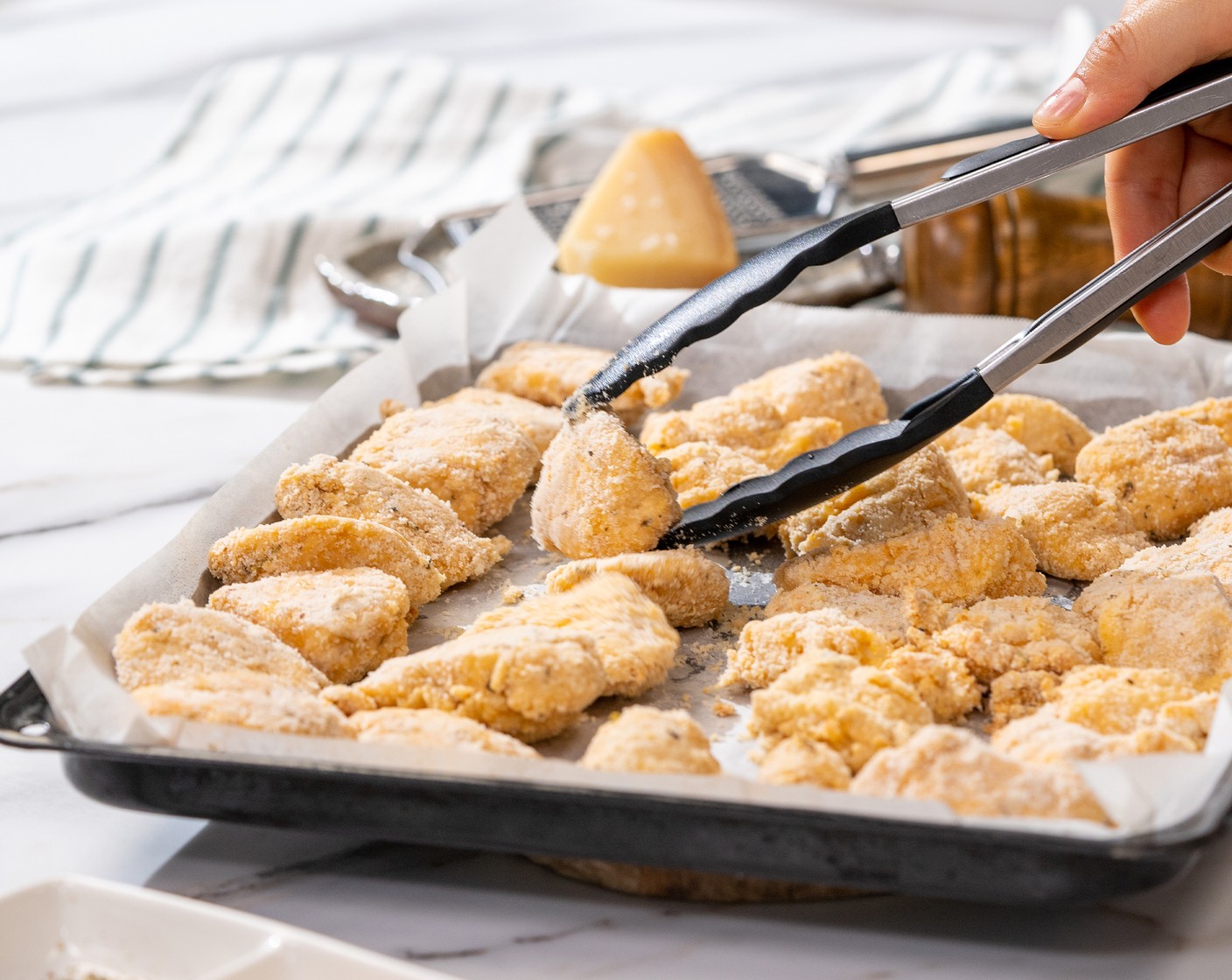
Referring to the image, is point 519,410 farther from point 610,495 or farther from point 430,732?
point 430,732

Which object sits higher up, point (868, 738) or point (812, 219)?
point (812, 219)

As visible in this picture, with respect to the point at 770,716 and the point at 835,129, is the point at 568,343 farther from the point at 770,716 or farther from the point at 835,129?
the point at 835,129

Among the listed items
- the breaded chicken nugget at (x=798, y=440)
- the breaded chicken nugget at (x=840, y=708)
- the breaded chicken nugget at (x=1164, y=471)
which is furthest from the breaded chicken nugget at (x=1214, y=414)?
the breaded chicken nugget at (x=840, y=708)

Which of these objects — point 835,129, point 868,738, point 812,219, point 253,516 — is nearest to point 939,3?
point 835,129

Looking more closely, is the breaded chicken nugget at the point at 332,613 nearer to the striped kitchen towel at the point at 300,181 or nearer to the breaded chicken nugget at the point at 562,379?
the breaded chicken nugget at the point at 562,379

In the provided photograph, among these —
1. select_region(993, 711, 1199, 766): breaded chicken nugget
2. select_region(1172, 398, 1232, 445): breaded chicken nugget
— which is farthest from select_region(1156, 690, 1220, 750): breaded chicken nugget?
select_region(1172, 398, 1232, 445): breaded chicken nugget

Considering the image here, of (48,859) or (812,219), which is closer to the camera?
(48,859)
